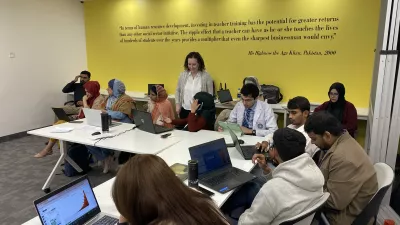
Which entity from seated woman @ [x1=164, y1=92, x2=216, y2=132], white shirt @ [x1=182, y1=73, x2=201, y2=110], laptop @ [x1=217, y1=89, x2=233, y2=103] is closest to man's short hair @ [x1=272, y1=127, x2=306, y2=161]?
seated woman @ [x1=164, y1=92, x2=216, y2=132]

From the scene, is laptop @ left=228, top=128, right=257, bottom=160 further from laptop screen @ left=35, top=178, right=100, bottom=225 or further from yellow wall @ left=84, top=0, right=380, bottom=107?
yellow wall @ left=84, top=0, right=380, bottom=107

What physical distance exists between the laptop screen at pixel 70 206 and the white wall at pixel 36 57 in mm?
4708

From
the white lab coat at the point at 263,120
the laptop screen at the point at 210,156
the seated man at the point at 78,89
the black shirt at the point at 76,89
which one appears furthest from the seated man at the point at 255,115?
the black shirt at the point at 76,89

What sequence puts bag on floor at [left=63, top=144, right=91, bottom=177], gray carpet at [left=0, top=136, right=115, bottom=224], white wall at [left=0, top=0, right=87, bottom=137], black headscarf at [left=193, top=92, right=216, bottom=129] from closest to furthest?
gray carpet at [left=0, top=136, right=115, bottom=224] < black headscarf at [left=193, top=92, right=216, bottom=129] < bag on floor at [left=63, top=144, right=91, bottom=177] < white wall at [left=0, top=0, right=87, bottom=137]

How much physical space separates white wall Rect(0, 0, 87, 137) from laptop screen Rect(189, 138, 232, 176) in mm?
4652

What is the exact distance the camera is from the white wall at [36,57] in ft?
18.1

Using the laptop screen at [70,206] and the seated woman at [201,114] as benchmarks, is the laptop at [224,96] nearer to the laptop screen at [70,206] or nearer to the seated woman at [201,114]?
the seated woman at [201,114]

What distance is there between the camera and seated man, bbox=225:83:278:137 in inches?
135

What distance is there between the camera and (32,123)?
19.9 feet

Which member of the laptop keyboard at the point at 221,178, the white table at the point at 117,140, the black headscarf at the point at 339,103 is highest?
the black headscarf at the point at 339,103

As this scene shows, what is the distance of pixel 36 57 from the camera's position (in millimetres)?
5957

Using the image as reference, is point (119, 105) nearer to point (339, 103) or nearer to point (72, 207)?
point (72, 207)

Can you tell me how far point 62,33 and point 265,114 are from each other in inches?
187

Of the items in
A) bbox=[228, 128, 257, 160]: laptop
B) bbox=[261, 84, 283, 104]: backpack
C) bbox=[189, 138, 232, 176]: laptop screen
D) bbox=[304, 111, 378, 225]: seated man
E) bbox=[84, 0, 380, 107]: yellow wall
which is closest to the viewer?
bbox=[304, 111, 378, 225]: seated man
